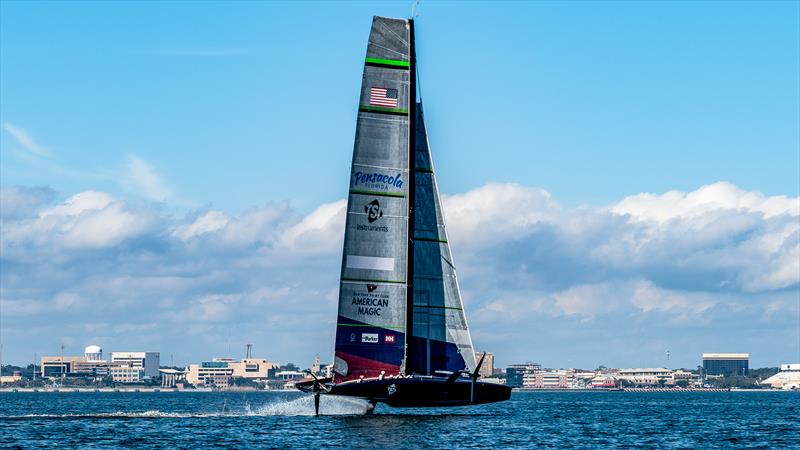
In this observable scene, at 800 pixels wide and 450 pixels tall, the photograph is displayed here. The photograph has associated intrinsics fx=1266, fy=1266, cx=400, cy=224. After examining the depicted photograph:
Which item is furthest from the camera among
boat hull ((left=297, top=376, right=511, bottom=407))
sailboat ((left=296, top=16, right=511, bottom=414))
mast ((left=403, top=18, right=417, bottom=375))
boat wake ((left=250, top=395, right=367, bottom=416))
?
boat wake ((left=250, top=395, right=367, bottom=416))

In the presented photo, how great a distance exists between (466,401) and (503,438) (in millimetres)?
3850

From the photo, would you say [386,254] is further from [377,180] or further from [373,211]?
[377,180]

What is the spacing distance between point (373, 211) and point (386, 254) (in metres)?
2.46

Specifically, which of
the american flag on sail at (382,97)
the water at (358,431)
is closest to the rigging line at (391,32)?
the american flag on sail at (382,97)

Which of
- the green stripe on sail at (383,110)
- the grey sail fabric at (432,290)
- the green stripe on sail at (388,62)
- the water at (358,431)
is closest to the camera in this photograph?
the water at (358,431)

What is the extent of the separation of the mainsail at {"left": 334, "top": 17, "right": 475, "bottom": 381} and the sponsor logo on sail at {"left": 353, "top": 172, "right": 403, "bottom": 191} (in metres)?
0.05

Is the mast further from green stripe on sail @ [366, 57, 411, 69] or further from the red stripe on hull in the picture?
the red stripe on hull

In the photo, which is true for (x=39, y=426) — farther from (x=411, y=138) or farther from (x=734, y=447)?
(x=734, y=447)

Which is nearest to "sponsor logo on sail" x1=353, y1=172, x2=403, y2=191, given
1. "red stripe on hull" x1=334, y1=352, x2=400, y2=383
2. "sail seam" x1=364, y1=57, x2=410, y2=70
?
"sail seam" x1=364, y1=57, x2=410, y2=70

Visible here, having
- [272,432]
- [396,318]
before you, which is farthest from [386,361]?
[272,432]

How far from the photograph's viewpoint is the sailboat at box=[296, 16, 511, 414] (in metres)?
68.6

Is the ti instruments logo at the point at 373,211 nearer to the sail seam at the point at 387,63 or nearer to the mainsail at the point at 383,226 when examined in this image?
the mainsail at the point at 383,226

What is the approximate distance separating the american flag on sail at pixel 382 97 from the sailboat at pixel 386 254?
0.05m

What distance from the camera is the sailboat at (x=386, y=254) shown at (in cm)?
6862
